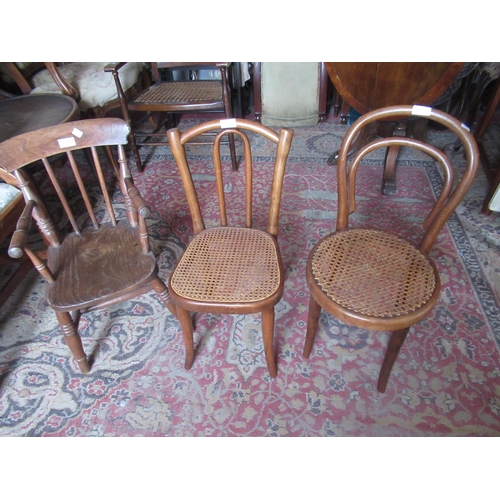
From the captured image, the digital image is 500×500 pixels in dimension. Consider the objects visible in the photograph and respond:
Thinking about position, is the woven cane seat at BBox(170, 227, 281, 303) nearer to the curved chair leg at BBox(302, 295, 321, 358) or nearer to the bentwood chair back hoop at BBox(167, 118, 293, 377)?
the bentwood chair back hoop at BBox(167, 118, 293, 377)

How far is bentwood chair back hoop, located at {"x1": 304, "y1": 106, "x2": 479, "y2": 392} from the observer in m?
1.04

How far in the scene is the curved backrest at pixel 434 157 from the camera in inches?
42.0

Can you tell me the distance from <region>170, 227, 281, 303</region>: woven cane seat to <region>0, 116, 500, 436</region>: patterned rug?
0.47 meters

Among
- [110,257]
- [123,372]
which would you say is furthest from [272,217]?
[123,372]

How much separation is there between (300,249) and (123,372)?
110cm

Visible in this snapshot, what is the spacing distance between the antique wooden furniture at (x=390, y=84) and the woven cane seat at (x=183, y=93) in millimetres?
772

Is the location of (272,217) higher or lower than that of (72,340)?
higher

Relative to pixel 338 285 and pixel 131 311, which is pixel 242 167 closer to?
pixel 131 311

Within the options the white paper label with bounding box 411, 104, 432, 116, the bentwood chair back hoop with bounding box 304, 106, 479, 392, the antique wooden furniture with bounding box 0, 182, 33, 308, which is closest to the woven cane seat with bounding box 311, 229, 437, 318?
the bentwood chair back hoop with bounding box 304, 106, 479, 392

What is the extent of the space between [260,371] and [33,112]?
1.87m

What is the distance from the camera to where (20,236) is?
109 centimetres

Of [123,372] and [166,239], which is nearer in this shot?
[123,372]

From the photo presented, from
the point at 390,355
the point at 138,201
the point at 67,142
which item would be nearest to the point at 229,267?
the point at 138,201

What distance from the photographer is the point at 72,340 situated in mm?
1343
